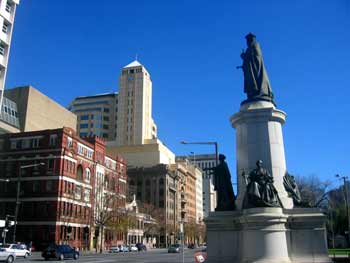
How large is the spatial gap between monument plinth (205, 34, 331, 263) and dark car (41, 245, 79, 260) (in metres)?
27.0

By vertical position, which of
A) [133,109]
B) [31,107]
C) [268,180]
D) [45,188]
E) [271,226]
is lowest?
[271,226]

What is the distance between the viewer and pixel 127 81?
139625mm

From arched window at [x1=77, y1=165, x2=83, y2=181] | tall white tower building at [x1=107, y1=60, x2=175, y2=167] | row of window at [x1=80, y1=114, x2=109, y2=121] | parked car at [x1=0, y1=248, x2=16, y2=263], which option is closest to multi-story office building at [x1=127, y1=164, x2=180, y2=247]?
tall white tower building at [x1=107, y1=60, x2=175, y2=167]

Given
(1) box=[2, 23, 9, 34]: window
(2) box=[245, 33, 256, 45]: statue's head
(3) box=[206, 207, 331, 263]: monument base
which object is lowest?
(3) box=[206, 207, 331, 263]: monument base

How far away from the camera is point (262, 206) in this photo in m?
17.0

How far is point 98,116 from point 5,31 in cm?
9021

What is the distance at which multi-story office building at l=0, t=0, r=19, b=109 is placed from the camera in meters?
56.8

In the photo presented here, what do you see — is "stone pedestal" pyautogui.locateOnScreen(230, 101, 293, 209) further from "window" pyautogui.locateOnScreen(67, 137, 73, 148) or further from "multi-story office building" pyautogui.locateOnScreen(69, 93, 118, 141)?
"multi-story office building" pyautogui.locateOnScreen(69, 93, 118, 141)

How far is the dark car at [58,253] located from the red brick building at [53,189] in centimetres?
2460

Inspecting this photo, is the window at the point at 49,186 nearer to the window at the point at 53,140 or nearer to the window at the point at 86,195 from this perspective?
the window at the point at 53,140

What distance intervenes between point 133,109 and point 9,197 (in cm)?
6945

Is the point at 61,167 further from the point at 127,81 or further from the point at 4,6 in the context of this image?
the point at 127,81

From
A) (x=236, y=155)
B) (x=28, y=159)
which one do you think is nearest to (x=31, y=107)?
(x=28, y=159)

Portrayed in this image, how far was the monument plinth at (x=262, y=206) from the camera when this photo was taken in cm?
1636
